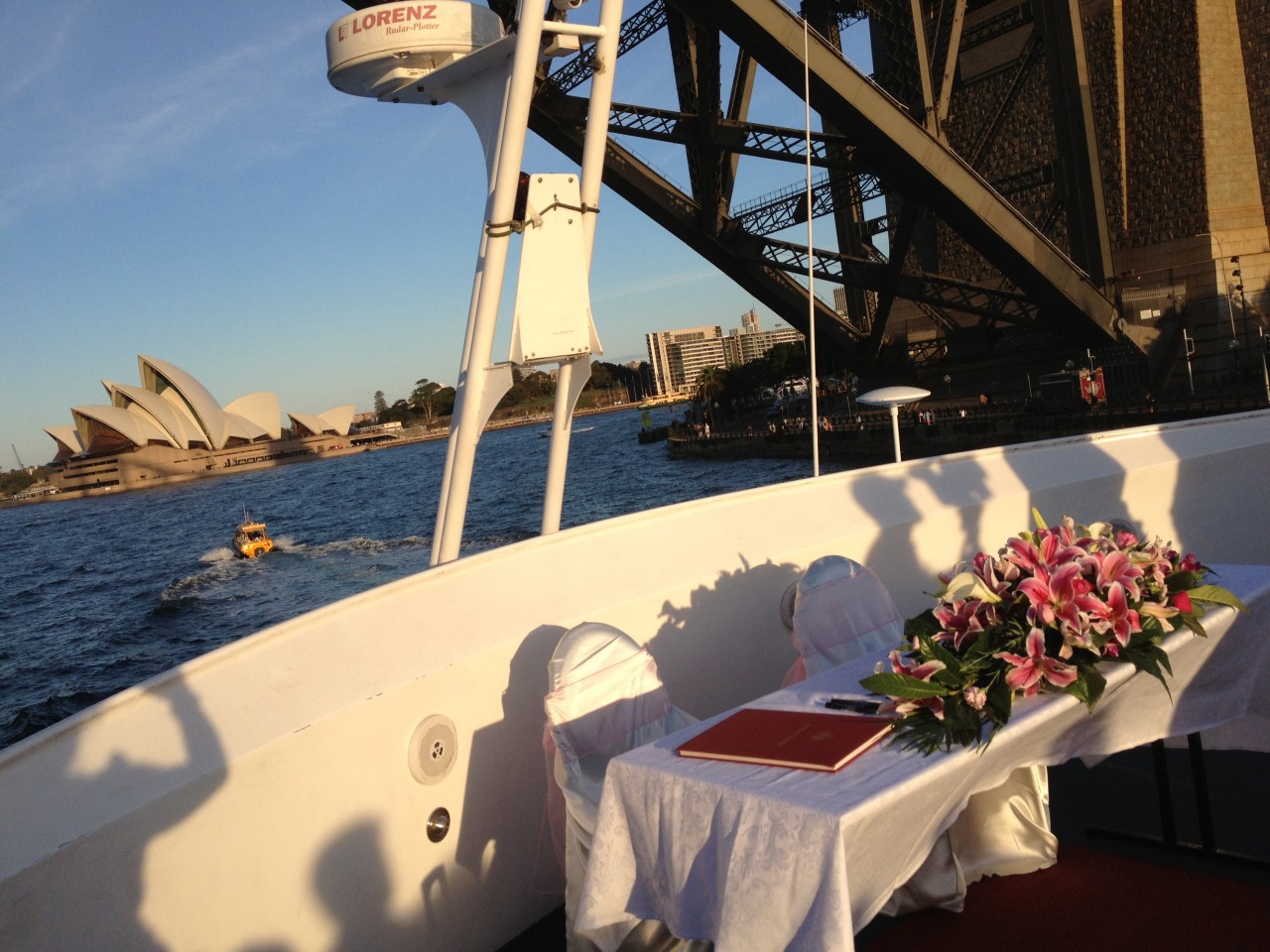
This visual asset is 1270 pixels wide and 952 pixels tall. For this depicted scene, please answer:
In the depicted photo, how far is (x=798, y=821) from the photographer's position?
1.68m

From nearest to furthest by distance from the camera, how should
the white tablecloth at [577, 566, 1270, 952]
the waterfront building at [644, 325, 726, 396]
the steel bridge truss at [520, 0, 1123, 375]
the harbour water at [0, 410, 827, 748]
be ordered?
the white tablecloth at [577, 566, 1270, 952]
the steel bridge truss at [520, 0, 1123, 375]
the harbour water at [0, 410, 827, 748]
the waterfront building at [644, 325, 726, 396]

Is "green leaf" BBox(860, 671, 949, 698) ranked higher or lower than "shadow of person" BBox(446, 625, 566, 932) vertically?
higher

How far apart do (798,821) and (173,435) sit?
8466 cm

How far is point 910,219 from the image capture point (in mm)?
20984

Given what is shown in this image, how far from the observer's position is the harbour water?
27.8 m

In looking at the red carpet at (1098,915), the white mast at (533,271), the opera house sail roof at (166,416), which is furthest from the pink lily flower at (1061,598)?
the opera house sail roof at (166,416)

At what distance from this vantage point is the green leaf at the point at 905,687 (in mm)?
1913

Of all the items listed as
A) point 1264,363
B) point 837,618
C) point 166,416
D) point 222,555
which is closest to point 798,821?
point 837,618

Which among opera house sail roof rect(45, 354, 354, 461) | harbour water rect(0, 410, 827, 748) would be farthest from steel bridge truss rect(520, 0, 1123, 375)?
opera house sail roof rect(45, 354, 354, 461)

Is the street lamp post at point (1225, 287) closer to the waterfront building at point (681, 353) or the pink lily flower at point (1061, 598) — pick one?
the pink lily flower at point (1061, 598)

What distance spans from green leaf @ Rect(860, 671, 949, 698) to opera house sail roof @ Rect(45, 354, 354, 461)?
76.9 metres

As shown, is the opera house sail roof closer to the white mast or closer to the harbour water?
the harbour water

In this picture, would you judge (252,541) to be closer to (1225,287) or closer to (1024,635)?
(1225,287)

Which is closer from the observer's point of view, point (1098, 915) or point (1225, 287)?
point (1098, 915)
